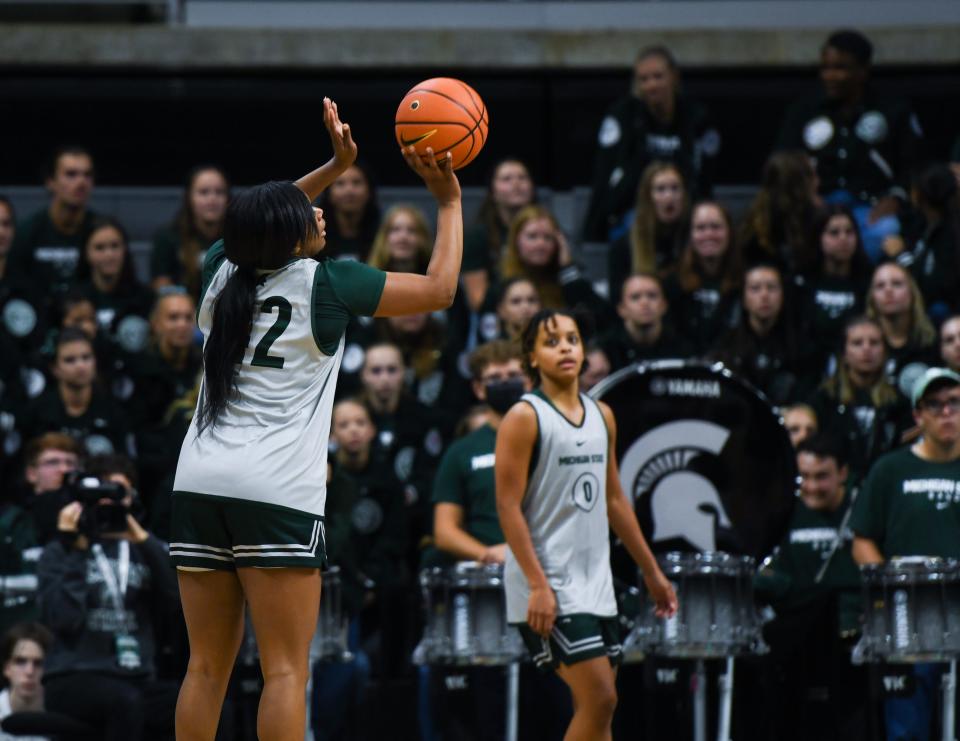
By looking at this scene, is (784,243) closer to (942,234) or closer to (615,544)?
(942,234)

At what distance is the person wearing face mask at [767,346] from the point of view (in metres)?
10.4

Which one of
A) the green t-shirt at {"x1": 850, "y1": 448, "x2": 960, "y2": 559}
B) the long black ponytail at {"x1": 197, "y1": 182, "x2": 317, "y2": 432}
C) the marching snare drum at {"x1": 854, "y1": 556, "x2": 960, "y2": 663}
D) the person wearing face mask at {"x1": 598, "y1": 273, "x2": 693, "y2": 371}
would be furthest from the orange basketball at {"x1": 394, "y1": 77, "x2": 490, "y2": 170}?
the person wearing face mask at {"x1": 598, "y1": 273, "x2": 693, "y2": 371}

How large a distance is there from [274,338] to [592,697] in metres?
2.23

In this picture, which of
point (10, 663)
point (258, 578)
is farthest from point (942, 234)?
Result: point (258, 578)

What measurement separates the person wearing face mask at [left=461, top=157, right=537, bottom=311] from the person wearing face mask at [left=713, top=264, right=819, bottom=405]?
165 centimetres

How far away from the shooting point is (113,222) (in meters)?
11.3

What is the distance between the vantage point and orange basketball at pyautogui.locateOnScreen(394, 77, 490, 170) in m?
5.56

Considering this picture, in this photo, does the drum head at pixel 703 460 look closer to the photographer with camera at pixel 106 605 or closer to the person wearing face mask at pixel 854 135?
the photographer with camera at pixel 106 605

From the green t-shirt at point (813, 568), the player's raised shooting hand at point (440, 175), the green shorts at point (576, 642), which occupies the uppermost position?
the player's raised shooting hand at point (440, 175)

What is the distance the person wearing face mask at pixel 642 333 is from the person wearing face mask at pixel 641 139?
1601 mm

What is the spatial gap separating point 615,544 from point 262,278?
3347 mm

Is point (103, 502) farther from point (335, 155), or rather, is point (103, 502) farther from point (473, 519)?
point (335, 155)

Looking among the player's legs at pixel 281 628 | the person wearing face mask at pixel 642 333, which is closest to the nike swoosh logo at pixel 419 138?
the player's legs at pixel 281 628

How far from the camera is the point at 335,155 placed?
5.66 meters
